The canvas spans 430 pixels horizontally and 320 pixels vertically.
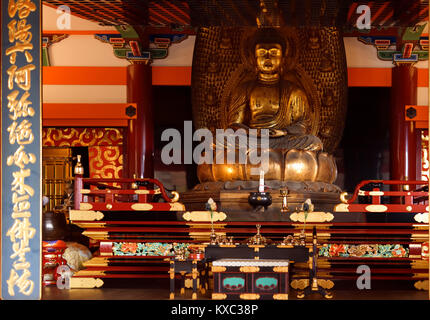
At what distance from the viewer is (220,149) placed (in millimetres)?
7848

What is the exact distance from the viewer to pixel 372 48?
9.27 m

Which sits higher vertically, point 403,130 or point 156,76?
point 156,76

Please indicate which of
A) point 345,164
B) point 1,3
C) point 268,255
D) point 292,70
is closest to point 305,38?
point 292,70

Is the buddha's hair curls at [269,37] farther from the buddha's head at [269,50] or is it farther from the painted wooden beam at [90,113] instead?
the painted wooden beam at [90,113]

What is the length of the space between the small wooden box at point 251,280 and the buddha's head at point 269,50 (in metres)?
3.45

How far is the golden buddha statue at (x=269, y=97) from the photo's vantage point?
838 cm

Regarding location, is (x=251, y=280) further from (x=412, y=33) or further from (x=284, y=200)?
(x=412, y=33)

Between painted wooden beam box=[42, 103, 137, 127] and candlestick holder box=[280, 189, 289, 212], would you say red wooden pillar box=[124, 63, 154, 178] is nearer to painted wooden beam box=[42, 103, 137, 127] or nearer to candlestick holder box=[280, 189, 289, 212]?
painted wooden beam box=[42, 103, 137, 127]

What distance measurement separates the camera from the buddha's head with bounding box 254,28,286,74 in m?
8.41

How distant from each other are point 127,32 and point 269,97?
1797mm

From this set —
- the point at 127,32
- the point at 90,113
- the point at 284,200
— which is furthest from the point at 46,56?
the point at 284,200

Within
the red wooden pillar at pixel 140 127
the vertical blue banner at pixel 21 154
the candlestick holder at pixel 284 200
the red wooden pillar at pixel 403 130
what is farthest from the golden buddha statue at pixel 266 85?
the vertical blue banner at pixel 21 154
